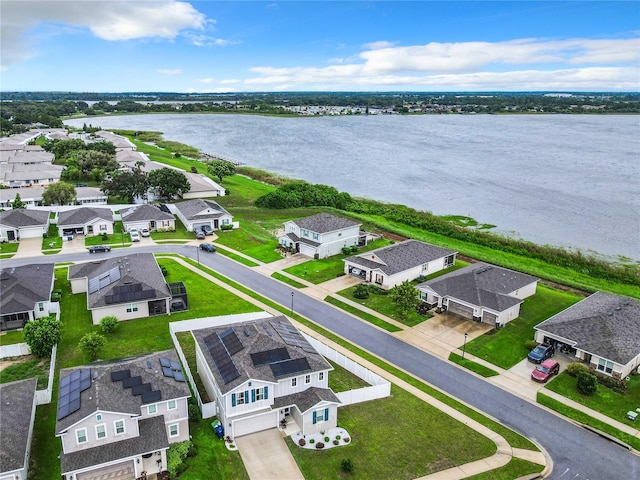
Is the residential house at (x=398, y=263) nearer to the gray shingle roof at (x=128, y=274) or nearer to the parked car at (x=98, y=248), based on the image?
the gray shingle roof at (x=128, y=274)

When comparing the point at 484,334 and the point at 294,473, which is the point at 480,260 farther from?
the point at 294,473

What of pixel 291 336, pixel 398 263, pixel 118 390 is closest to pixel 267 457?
pixel 291 336

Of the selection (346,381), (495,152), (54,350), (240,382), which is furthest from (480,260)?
(495,152)

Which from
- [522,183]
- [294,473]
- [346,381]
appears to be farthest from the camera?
[522,183]

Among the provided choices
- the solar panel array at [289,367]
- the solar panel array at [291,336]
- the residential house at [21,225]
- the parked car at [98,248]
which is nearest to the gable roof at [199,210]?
the parked car at [98,248]

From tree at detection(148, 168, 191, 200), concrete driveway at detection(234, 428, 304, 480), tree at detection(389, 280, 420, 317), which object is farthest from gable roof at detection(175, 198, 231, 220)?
concrete driveway at detection(234, 428, 304, 480)

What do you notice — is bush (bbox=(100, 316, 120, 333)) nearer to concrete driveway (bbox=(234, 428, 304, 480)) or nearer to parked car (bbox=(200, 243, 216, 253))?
concrete driveway (bbox=(234, 428, 304, 480))
